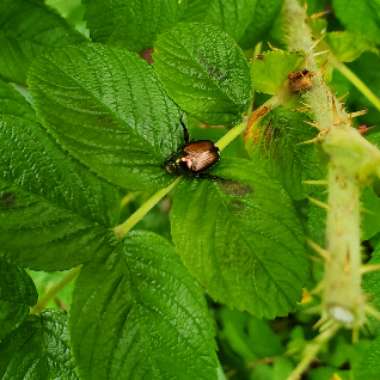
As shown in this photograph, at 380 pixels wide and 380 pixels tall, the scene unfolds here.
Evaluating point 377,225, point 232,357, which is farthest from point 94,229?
point 232,357

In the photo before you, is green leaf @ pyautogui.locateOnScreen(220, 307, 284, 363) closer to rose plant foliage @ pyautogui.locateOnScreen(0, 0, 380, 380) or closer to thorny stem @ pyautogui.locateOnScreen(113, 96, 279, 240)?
rose plant foliage @ pyautogui.locateOnScreen(0, 0, 380, 380)

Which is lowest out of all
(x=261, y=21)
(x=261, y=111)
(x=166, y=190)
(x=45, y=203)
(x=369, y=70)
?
(x=45, y=203)

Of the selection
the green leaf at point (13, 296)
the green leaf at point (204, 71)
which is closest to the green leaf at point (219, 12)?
the green leaf at point (204, 71)

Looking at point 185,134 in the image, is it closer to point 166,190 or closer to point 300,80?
point 166,190

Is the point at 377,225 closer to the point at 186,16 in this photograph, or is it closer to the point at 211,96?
the point at 211,96

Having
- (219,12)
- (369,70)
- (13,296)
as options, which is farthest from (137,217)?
(369,70)

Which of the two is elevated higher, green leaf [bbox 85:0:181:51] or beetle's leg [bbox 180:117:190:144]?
green leaf [bbox 85:0:181:51]

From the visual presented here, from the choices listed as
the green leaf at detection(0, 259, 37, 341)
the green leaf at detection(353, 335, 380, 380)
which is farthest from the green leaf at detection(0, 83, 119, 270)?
the green leaf at detection(353, 335, 380, 380)
